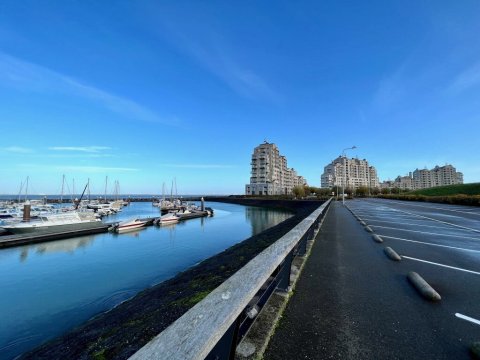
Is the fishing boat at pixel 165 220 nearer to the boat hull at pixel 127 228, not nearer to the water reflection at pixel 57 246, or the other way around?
the boat hull at pixel 127 228

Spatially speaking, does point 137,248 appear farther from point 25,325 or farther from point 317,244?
point 317,244

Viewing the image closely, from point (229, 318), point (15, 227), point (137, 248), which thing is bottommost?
point (137, 248)

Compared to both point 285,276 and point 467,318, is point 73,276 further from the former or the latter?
point 467,318

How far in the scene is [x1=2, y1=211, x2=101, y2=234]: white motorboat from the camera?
25350mm

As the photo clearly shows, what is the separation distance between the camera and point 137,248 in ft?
72.6

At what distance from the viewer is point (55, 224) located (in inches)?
1089

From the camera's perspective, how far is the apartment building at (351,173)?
16862 cm

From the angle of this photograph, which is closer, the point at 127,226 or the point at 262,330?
the point at 262,330

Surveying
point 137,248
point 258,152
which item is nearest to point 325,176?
point 258,152

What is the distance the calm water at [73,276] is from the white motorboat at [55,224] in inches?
127

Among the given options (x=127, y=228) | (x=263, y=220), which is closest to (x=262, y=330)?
(x=127, y=228)

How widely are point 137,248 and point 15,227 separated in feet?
46.1

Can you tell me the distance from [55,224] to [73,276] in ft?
56.3

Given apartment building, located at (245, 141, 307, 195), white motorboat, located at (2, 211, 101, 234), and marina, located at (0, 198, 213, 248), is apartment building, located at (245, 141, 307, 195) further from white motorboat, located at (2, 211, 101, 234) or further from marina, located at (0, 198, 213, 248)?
white motorboat, located at (2, 211, 101, 234)
